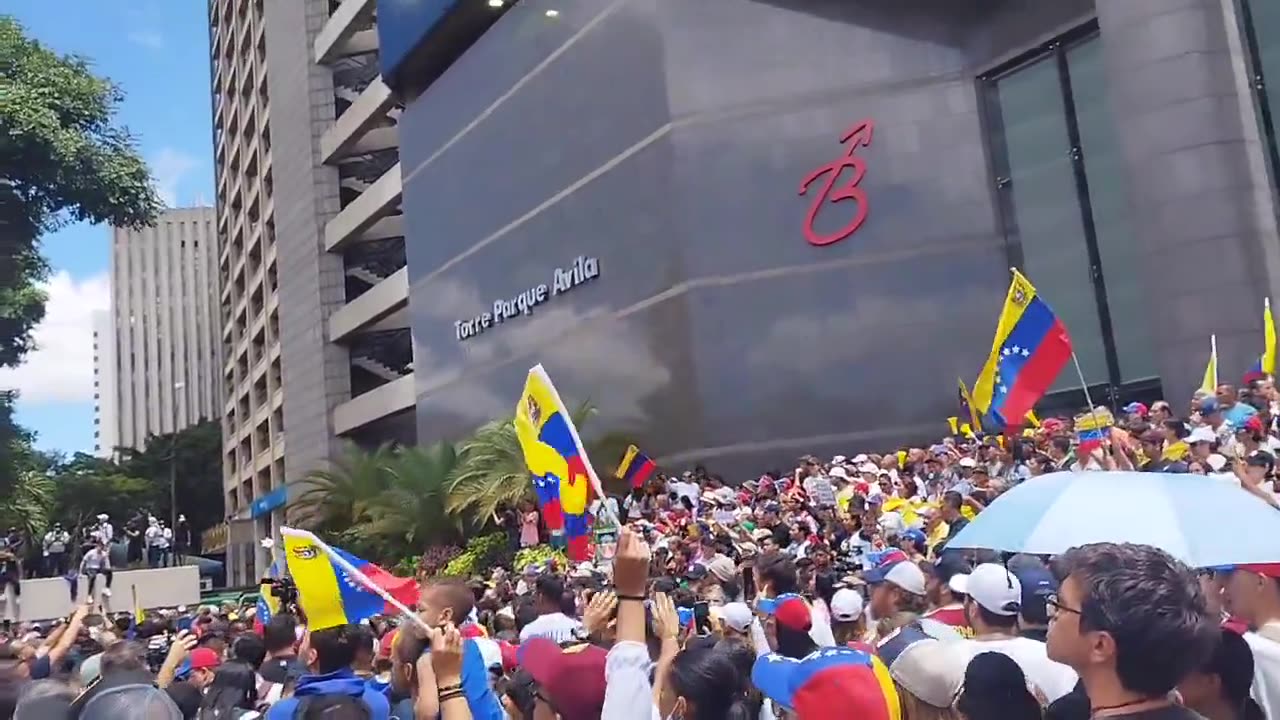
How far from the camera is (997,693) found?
9.55 ft

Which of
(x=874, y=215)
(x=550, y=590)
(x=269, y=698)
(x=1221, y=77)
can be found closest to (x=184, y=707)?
(x=269, y=698)

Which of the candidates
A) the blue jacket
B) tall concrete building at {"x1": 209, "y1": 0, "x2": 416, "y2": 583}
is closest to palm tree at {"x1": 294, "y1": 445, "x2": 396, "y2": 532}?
tall concrete building at {"x1": 209, "y1": 0, "x2": 416, "y2": 583}

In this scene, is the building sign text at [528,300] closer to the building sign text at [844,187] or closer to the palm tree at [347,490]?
the palm tree at [347,490]

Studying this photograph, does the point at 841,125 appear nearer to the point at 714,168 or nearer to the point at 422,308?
the point at 714,168

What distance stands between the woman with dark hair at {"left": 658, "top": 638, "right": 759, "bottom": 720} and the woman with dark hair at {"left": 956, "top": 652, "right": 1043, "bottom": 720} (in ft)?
2.91

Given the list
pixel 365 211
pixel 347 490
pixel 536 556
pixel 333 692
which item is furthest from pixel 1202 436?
pixel 365 211

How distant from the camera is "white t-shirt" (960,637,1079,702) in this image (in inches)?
145

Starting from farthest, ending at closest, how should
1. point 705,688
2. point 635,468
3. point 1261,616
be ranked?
point 635,468 < point 1261,616 < point 705,688

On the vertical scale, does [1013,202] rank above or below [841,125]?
below

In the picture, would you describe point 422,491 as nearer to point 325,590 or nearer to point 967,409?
point 967,409

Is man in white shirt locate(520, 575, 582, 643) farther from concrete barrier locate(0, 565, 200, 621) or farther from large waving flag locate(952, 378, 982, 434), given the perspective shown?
concrete barrier locate(0, 565, 200, 621)

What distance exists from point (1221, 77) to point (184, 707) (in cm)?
1455

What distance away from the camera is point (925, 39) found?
20.7 meters

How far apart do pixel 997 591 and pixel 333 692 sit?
→ 2.21 meters
